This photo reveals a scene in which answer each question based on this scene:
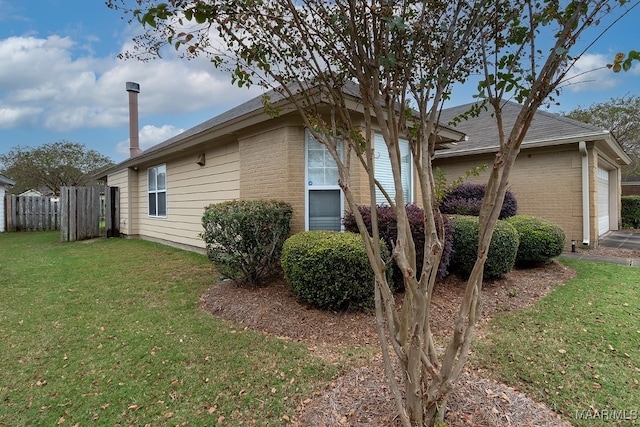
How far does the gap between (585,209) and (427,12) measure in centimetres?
921

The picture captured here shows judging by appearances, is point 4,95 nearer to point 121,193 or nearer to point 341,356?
point 121,193

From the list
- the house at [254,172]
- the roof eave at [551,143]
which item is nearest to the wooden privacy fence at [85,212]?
the house at [254,172]

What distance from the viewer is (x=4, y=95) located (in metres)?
14.5

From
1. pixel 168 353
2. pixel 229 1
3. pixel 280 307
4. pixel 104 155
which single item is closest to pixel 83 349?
pixel 168 353

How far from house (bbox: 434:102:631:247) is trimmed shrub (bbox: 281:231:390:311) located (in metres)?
6.66

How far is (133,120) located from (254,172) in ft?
35.6

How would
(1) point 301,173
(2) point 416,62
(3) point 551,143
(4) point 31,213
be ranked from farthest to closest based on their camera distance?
(4) point 31,213 < (3) point 551,143 < (1) point 301,173 < (2) point 416,62

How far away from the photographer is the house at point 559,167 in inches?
333

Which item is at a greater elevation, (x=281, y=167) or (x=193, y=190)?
(x=281, y=167)

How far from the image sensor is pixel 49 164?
82.3 ft

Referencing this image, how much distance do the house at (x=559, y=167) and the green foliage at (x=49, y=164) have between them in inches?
1032

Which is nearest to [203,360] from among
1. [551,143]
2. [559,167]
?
[551,143]

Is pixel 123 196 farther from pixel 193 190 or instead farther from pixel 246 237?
pixel 246 237

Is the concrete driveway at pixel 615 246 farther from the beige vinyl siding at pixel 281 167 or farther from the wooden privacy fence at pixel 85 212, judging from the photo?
the wooden privacy fence at pixel 85 212
